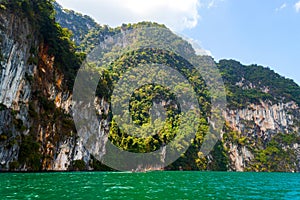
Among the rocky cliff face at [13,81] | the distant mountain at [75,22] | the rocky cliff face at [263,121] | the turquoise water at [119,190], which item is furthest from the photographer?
the distant mountain at [75,22]

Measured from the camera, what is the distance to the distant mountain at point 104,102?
28.2 meters

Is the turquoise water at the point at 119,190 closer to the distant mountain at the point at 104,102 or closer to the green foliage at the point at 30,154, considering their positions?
the green foliage at the point at 30,154

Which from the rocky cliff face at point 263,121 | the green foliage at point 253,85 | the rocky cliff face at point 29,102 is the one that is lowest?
the rocky cliff face at point 29,102

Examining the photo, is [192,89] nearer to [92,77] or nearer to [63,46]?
[92,77]

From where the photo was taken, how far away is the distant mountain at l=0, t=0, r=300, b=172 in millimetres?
28219

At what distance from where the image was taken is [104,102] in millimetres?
48188

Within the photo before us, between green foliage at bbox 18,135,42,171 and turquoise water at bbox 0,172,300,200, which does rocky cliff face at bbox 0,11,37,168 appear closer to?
green foliage at bbox 18,135,42,171

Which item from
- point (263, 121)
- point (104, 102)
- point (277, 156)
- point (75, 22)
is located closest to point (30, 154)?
point (104, 102)

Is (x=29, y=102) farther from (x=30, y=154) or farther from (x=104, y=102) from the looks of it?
(x=104, y=102)

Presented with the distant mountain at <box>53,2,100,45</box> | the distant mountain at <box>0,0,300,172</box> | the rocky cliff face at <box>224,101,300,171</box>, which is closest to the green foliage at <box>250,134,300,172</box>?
the distant mountain at <box>0,0,300,172</box>

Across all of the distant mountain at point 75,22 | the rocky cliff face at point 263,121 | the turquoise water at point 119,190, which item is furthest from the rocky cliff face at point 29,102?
the distant mountain at point 75,22

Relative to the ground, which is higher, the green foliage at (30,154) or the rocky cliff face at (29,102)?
the rocky cliff face at (29,102)

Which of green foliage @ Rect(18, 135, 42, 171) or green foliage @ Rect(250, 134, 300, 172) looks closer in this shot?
green foliage @ Rect(18, 135, 42, 171)

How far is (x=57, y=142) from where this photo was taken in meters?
34.9
